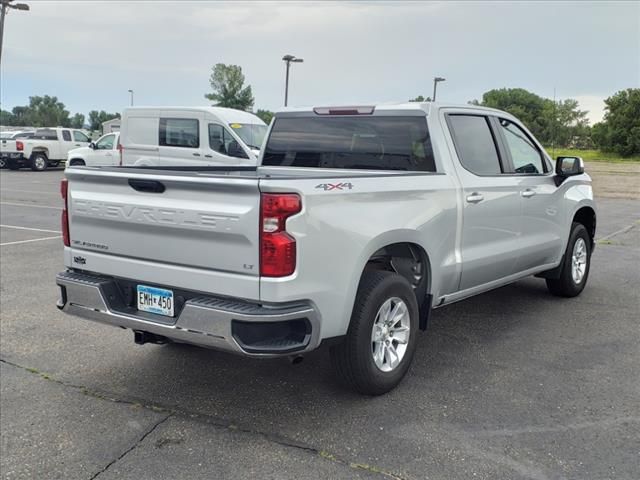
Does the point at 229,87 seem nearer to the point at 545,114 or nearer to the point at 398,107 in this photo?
the point at 545,114

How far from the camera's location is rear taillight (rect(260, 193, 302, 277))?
3139mm

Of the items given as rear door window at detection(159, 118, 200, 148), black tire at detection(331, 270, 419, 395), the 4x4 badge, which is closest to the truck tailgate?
the 4x4 badge

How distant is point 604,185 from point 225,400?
26.2 meters

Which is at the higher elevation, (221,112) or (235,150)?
(221,112)

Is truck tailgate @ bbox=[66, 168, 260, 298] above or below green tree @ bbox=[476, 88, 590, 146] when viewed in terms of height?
below

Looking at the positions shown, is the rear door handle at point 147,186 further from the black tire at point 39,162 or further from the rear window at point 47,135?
the rear window at point 47,135

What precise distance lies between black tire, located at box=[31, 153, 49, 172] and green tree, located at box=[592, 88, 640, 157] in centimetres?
3747

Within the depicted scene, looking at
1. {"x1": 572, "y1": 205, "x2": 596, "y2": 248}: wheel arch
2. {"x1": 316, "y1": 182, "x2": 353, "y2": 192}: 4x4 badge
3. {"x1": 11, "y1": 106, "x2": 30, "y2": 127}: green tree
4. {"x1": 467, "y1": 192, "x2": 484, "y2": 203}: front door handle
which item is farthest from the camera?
{"x1": 11, "y1": 106, "x2": 30, "y2": 127}: green tree

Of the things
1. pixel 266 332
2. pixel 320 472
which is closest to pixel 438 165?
pixel 266 332

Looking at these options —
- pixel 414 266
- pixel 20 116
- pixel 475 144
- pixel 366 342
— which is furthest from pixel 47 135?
pixel 20 116

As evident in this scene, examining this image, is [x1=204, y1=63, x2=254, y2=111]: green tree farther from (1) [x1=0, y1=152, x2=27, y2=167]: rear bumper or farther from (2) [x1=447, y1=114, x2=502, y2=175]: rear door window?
(2) [x1=447, y1=114, x2=502, y2=175]: rear door window

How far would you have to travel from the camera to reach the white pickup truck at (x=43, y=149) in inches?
1065

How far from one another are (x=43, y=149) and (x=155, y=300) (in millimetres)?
26781

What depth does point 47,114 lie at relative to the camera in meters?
118
